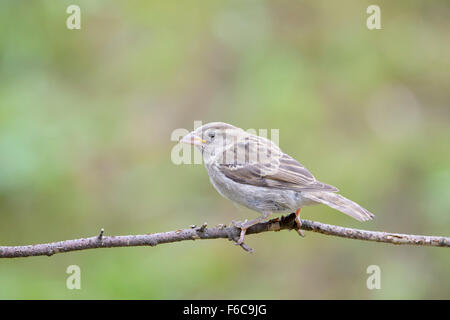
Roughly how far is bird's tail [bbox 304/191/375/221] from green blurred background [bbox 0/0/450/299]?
7.85ft

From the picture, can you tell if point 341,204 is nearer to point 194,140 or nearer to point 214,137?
point 214,137

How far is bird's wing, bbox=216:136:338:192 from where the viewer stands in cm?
470

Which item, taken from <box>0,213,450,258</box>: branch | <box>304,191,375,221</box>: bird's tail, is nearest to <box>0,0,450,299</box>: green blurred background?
<box>304,191,375,221</box>: bird's tail

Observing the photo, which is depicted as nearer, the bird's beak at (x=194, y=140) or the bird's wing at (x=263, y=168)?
the bird's wing at (x=263, y=168)

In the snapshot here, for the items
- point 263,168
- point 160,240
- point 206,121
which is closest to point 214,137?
point 263,168

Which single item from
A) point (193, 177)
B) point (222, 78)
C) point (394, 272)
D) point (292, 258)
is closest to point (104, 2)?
point (222, 78)

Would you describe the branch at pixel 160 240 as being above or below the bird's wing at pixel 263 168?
below

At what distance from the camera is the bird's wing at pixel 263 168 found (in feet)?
15.4

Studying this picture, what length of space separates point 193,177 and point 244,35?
242cm

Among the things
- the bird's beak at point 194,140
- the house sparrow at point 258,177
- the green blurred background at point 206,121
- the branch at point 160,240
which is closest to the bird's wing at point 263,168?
the house sparrow at point 258,177

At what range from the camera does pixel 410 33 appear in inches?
354

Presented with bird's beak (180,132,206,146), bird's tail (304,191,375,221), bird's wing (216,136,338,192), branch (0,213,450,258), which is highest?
bird's beak (180,132,206,146)

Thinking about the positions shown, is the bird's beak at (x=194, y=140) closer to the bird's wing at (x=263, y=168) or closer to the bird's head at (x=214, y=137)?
the bird's head at (x=214, y=137)

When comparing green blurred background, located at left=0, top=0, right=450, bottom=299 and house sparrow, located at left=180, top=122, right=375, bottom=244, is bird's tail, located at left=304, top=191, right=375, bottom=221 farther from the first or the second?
green blurred background, located at left=0, top=0, right=450, bottom=299
